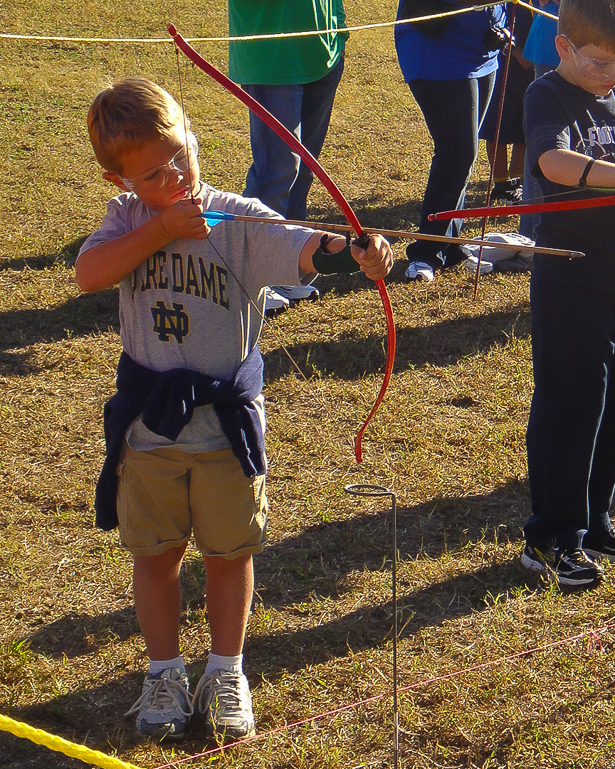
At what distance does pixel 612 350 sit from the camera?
2670 millimetres

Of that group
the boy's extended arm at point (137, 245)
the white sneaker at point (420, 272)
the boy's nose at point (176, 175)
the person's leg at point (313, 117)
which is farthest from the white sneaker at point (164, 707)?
the white sneaker at point (420, 272)

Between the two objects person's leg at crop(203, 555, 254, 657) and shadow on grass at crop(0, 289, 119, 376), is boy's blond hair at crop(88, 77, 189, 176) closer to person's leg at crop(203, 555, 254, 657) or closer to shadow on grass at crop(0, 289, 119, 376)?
→ person's leg at crop(203, 555, 254, 657)

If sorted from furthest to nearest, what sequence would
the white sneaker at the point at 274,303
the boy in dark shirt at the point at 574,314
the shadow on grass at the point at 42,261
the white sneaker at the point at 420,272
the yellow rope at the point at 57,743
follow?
1. the shadow on grass at the point at 42,261
2. the white sneaker at the point at 420,272
3. the white sneaker at the point at 274,303
4. the boy in dark shirt at the point at 574,314
5. the yellow rope at the point at 57,743

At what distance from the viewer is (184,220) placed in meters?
1.99

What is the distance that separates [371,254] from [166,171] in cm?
49

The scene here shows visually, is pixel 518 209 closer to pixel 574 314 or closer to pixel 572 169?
pixel 572 169

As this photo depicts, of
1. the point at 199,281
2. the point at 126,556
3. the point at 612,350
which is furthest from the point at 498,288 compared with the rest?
the point at 199,281

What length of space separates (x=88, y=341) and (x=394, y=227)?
7.88 feet

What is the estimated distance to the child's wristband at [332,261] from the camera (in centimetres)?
196

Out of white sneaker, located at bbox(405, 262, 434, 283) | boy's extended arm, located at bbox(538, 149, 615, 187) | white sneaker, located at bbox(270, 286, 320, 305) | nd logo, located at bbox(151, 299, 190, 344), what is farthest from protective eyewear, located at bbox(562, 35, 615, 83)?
white sneaker, located at bbox(405, 262, 434, 283)

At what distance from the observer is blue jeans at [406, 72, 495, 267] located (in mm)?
4871

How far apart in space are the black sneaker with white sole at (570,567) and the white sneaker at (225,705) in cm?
103

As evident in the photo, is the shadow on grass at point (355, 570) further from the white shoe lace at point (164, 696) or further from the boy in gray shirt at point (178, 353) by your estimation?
the boy in gray shirt at point (178, 353)

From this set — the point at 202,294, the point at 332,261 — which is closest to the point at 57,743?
the point at 202,294
